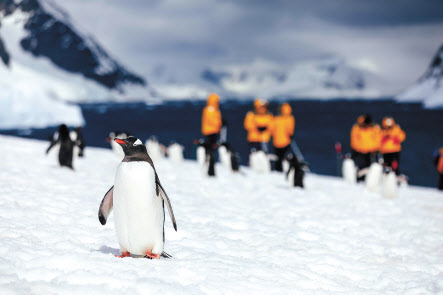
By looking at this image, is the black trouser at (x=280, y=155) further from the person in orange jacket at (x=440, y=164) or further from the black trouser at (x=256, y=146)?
the person in orange jacket at (x=440, y=164)

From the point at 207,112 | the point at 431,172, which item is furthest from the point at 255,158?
the point at 431,172

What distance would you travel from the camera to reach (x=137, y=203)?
127 inches

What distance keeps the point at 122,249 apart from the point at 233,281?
96cm

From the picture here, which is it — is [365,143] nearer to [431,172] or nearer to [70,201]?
[70,201]

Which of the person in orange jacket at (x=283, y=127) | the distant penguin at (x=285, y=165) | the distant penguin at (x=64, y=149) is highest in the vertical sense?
the person in orange jacket at (x=283, y=127)

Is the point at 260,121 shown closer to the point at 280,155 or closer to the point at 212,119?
the point at 280,155

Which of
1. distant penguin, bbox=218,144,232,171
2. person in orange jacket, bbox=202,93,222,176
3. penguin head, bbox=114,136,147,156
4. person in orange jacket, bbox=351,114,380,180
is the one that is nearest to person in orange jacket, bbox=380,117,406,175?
person in orange jacket, bbox=351,114,380,180

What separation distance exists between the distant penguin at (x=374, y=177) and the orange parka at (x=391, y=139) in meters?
1.42

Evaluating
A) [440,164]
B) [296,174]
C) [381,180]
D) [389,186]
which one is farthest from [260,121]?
[440,164]

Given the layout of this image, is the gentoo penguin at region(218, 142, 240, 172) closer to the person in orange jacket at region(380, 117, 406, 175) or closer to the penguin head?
the person in orange jacket at region(380, 117, 406, 175)

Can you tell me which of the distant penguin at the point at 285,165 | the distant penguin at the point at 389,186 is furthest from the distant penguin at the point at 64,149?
the distant penguin at the point at 389,186

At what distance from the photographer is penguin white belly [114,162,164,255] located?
3.21 m

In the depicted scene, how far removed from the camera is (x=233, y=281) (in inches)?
119

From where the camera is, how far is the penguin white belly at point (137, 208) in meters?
3.21
